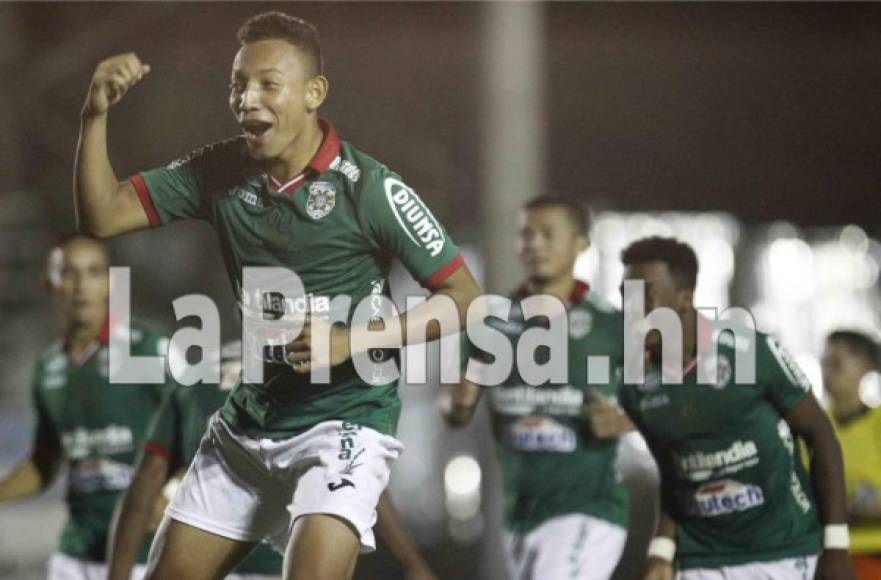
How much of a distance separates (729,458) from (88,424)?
286 centimetres

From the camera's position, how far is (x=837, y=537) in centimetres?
520

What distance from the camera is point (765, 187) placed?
42.5 feet

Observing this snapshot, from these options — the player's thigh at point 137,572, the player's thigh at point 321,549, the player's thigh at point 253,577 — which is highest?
the player's thigh at point 321,549

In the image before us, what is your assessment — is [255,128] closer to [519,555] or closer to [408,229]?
[408,229]

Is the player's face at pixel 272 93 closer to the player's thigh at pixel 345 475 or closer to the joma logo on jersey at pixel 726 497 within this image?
the player's thigh at pixel 345 475

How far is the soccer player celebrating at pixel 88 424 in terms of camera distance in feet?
21.5

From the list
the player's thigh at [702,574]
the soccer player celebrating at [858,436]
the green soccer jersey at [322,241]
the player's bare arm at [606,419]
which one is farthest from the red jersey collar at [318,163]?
the soccer player celebrating at [858,436]

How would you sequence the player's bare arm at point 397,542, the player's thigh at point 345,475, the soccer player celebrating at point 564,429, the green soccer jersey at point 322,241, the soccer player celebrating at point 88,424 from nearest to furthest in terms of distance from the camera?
the player's thigh at point 345,475 → the green soccer jersey at point 322,241 → the player's bare arm at point 397,542 → the soccer player celebrating at point 564,429 → the soccer player celebrating at point 88,424

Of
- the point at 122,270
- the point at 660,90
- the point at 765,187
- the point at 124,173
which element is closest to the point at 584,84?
the point at 660,90

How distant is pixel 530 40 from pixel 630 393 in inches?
120

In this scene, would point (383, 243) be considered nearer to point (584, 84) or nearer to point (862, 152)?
point (584, 84)

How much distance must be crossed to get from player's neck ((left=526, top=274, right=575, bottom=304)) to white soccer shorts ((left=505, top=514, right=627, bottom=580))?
0.94 meters

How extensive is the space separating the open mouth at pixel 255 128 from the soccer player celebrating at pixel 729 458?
66.5 inches

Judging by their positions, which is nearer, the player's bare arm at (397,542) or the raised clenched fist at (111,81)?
the raised clenched fist at (111,81)
